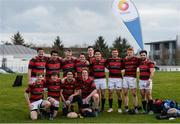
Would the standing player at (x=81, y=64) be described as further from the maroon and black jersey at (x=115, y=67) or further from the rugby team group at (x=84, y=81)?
the maroon and black jersey at (x=115, y=67)

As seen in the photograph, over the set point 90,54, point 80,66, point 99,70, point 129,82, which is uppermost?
point 90,54

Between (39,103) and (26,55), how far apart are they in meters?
60.9

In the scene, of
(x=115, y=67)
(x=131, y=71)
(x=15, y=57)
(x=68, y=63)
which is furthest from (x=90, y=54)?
(x=15, y=57)

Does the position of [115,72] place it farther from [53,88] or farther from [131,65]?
[53,88]

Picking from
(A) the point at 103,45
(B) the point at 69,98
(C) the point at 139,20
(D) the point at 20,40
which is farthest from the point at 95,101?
(D) the point at 20,40

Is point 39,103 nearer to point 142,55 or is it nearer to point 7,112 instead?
point 7,112

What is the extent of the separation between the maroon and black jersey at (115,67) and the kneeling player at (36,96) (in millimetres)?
2100

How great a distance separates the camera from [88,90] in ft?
39.1

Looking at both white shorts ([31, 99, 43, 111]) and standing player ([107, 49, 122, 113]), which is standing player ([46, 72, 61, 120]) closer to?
white shorts ([31, 99, 43, 111])

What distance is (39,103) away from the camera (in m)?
11.5

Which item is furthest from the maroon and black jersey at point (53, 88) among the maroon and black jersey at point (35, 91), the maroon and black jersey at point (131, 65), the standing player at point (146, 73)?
the standing player at point (146, 73)

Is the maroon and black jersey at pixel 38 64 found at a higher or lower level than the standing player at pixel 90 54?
lower

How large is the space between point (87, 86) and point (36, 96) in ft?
4.93

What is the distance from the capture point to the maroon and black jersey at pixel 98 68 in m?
12.4
